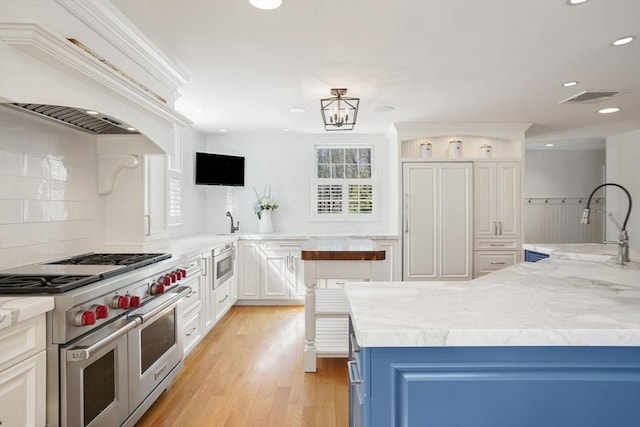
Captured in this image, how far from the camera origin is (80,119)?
2.22m

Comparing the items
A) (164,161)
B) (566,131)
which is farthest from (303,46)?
(566,131)

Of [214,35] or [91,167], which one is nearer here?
[214,35]

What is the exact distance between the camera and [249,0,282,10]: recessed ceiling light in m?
1.91

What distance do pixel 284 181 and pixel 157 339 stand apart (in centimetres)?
348

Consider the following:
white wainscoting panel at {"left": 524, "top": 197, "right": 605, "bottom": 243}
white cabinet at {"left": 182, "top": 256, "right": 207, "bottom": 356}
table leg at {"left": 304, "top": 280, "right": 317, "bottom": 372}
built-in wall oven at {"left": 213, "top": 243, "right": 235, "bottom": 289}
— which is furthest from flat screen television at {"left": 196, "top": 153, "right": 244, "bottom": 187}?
white wainscoting panel at {"left": 524, "top": 197, "right": 605, "bottom": 243}

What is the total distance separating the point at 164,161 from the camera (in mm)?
3209

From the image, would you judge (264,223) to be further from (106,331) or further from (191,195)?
(106,331)

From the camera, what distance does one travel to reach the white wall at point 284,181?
5.46 metres

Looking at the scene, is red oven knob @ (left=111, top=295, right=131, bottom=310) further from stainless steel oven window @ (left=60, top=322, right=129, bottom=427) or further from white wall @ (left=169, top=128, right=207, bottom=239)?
white wall @ (left=169, top=128, right=207, bottom=239)

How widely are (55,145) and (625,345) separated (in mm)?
2900

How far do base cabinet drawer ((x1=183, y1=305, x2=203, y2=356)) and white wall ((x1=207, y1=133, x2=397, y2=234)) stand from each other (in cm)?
219

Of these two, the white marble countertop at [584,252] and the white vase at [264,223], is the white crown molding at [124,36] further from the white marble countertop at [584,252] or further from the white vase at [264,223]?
the white marble countertop at [584,252]

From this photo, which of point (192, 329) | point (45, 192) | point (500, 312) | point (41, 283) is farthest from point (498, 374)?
point (192, 329)

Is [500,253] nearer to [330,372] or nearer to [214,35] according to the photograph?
[330,372]
